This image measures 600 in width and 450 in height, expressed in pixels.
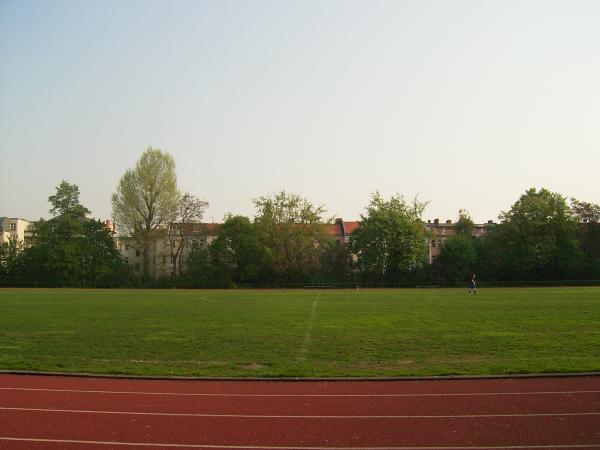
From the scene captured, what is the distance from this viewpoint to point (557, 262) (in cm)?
7275

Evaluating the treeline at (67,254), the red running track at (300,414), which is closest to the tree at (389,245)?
the treeline at (67,254)

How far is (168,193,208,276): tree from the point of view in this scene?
81.1 meters

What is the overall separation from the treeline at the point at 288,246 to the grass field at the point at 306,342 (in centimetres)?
4553

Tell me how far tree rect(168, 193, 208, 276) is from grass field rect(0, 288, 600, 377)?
51944 mm

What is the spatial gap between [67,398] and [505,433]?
825 cm

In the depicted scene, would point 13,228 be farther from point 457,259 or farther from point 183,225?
point 457,259

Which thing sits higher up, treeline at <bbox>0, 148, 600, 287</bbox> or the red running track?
treeline at <bbox>0, 148, 600, 287</bbox>

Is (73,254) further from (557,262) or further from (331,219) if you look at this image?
(557,262)

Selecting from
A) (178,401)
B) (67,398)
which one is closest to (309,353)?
(178,401)

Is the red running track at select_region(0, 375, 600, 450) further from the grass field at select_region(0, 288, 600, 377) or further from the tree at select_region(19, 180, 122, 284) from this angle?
the tree at select_region(19, 180, 122, 284)

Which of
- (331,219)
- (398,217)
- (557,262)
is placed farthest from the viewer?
(331,219)

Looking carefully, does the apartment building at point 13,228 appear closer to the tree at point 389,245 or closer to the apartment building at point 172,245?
the apartment building at point 172,245

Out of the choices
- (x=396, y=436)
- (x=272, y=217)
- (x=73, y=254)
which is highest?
(x=272, y=217)

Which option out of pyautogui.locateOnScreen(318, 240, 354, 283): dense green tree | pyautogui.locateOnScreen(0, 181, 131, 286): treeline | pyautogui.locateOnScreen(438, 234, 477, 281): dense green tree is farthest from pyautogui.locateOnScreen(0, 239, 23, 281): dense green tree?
pyautogui.locateOnScreen(438, 234, 477, 281): dense green tree
